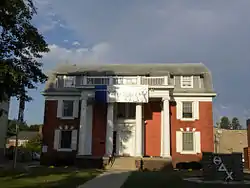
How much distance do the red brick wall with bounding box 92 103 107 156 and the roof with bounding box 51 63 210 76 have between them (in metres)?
3.65

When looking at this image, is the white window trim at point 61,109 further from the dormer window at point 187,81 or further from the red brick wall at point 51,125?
the dormer window at point 187,81

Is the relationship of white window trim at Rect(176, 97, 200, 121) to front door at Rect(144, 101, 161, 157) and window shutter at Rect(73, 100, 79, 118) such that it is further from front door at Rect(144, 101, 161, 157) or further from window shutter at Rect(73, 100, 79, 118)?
window shutter at Rect(73, 100, 79, 118)

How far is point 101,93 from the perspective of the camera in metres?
31.1

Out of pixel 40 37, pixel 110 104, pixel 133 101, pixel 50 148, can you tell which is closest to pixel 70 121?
pixel 50 148

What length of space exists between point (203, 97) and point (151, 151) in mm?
7563

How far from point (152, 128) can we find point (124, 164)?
599 centimetres

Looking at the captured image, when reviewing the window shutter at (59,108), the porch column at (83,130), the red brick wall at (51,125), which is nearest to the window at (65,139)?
the red brick wall at (51,125)

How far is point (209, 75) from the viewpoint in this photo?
3516 cm

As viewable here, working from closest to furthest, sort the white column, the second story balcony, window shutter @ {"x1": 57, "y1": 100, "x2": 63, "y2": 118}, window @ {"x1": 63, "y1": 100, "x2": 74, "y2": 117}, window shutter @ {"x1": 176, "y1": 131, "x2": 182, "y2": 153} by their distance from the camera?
the white column → the second story balcony → window shutter @ {"x1": 176, "y1": 131, "x2": 182, "y2": 153} → window shutter @ {"x1": 57, "y1": 100, "x2": 63, "y2": 118} → window @ {"x1": 63, "y1": 100, "x2": 74, "y2": 117}

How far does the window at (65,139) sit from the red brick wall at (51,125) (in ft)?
2.50

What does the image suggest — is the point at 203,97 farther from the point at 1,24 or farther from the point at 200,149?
the point at 1,24

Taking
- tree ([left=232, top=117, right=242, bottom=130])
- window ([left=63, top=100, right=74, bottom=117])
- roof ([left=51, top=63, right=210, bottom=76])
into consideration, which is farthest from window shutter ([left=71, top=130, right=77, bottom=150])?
tree ([left=232, top=117, right=242, bottom=130])

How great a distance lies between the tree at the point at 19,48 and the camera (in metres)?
15.4

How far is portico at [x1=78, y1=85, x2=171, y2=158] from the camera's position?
30.3 metres
